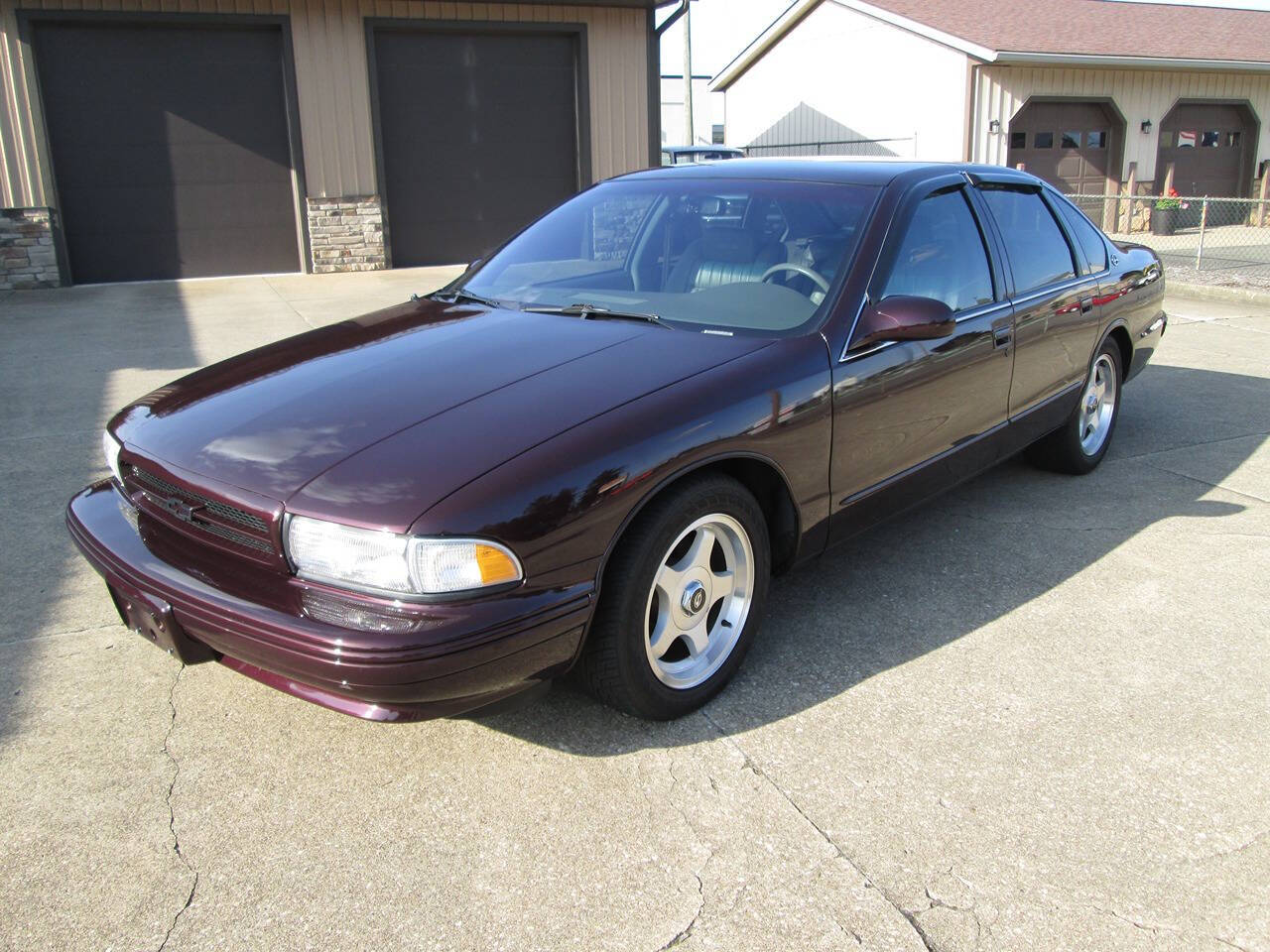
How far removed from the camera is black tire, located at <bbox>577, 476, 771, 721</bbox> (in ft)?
9.32

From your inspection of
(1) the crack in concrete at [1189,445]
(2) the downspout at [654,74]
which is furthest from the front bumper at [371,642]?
(2) the downspout at [654,74]

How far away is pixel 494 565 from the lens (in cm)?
255

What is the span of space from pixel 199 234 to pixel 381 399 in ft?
39.7

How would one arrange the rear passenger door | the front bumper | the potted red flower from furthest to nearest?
the potted red flower < the rear passenger door < the front bumper

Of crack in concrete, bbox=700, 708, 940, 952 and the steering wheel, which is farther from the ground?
the steering wheel

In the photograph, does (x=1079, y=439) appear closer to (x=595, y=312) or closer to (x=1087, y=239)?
(x=1087, y=239)

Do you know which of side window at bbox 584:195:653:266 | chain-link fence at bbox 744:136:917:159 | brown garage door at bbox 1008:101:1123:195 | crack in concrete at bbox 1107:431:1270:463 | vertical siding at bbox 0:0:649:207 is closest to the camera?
side window at bbox 584:195:653:266

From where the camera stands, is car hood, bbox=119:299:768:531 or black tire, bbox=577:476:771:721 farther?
black tire, bbox=577:476:771:721

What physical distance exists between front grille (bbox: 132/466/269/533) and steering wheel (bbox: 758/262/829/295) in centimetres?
192

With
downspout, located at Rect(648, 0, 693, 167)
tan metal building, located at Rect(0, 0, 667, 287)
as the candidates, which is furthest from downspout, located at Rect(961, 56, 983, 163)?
tan metal building, located at Rect(0, 0, 667, 287)

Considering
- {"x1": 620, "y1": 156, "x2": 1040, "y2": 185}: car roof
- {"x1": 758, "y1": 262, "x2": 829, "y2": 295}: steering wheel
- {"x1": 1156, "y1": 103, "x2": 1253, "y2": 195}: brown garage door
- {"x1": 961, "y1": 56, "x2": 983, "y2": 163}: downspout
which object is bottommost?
{"x1": 758, "y1": 262, "x2": 829, "y2": 295}: steering wheel

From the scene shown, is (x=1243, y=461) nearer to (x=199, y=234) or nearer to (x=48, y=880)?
(x=48, y=880)

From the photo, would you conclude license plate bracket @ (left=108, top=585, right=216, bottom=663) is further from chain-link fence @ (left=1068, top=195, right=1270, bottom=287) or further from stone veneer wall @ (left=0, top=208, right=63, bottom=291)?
chain-link fence @ (left=1068, top=195, right=1270, bottom=287)

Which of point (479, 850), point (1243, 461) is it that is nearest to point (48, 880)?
point (479, 850)
